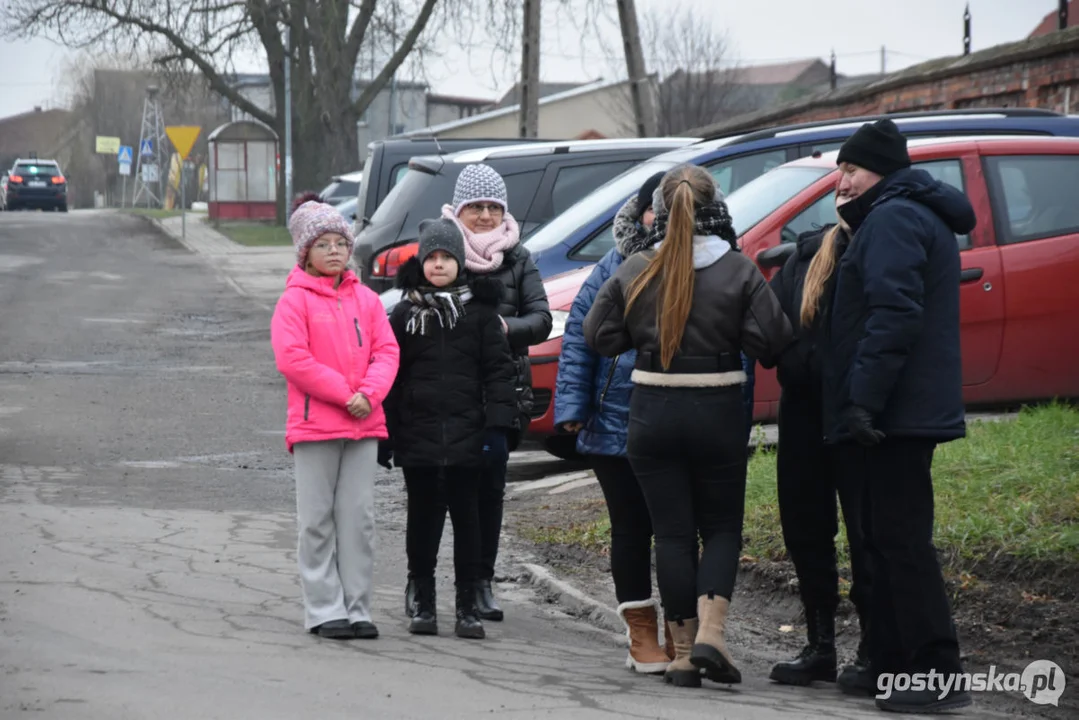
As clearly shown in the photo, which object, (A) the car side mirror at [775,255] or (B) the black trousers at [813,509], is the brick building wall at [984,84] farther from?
(B) the black trousers at [813,509]

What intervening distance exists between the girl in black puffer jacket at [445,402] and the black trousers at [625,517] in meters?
0.61

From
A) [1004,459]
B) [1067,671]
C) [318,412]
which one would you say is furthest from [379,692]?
[1004,459]

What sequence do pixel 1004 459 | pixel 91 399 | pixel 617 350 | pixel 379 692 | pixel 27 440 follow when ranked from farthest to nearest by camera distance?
1. pixel 91 399
2. pixel 27 440
3. pixel 1004 459
4. pixel 617 350
5. pixel 379 692

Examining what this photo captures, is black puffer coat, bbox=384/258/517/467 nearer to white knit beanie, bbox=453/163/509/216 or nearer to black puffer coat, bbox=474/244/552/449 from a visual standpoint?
black puffer coat, bbox=474/244/552/449

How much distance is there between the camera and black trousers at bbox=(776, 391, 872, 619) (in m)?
5.41

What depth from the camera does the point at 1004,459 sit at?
7.62 meters

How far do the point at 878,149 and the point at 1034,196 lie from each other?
4.82m

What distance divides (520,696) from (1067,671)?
6.55 ft

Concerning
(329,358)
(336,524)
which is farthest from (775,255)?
(336,524)

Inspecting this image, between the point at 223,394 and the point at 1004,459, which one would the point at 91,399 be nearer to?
the point at 223,394

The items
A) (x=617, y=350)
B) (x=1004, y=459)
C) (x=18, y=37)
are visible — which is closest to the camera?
(x=617, y=350)

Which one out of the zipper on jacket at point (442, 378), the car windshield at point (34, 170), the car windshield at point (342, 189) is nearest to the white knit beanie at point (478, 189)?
the zipper on jacket at point (442, 378)

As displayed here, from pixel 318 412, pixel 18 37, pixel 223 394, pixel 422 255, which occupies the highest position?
pixel 18 37

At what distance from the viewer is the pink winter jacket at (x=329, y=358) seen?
231 inches
